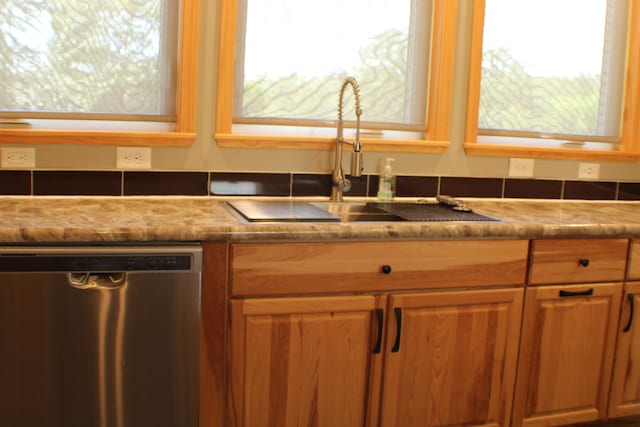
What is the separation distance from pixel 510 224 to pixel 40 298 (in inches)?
56.4

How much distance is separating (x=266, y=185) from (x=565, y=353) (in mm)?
1246

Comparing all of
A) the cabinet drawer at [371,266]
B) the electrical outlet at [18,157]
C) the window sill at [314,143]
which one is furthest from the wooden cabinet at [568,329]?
the electrical outlet at [18,157]

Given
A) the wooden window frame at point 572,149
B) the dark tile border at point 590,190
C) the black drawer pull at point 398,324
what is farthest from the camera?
the dark tile border at point 590,190

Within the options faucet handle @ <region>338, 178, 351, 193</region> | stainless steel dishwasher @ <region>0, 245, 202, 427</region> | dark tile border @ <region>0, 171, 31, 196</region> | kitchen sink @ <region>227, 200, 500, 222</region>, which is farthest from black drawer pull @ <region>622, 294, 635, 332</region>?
dark tile border @ <region>0, 171, 31, 196</region>

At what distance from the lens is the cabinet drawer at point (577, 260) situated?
222cm

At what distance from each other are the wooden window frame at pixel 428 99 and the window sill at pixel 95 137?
0.15 m

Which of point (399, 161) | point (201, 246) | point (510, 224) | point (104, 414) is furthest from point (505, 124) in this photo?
point (104, 414)

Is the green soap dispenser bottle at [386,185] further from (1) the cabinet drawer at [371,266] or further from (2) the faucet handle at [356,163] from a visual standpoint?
(1) the cabinet drawer at [371,266]

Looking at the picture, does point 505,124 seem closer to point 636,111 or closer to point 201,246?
point 636,111

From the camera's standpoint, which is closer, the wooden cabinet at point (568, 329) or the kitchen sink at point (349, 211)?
the kitchen sink at point (349, 211)

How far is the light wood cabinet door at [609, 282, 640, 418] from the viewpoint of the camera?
7.79ft

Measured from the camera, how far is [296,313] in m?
1.97

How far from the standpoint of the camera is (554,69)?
290 centimetres

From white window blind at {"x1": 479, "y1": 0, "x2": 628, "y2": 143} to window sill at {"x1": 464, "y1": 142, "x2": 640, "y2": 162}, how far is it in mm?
83
